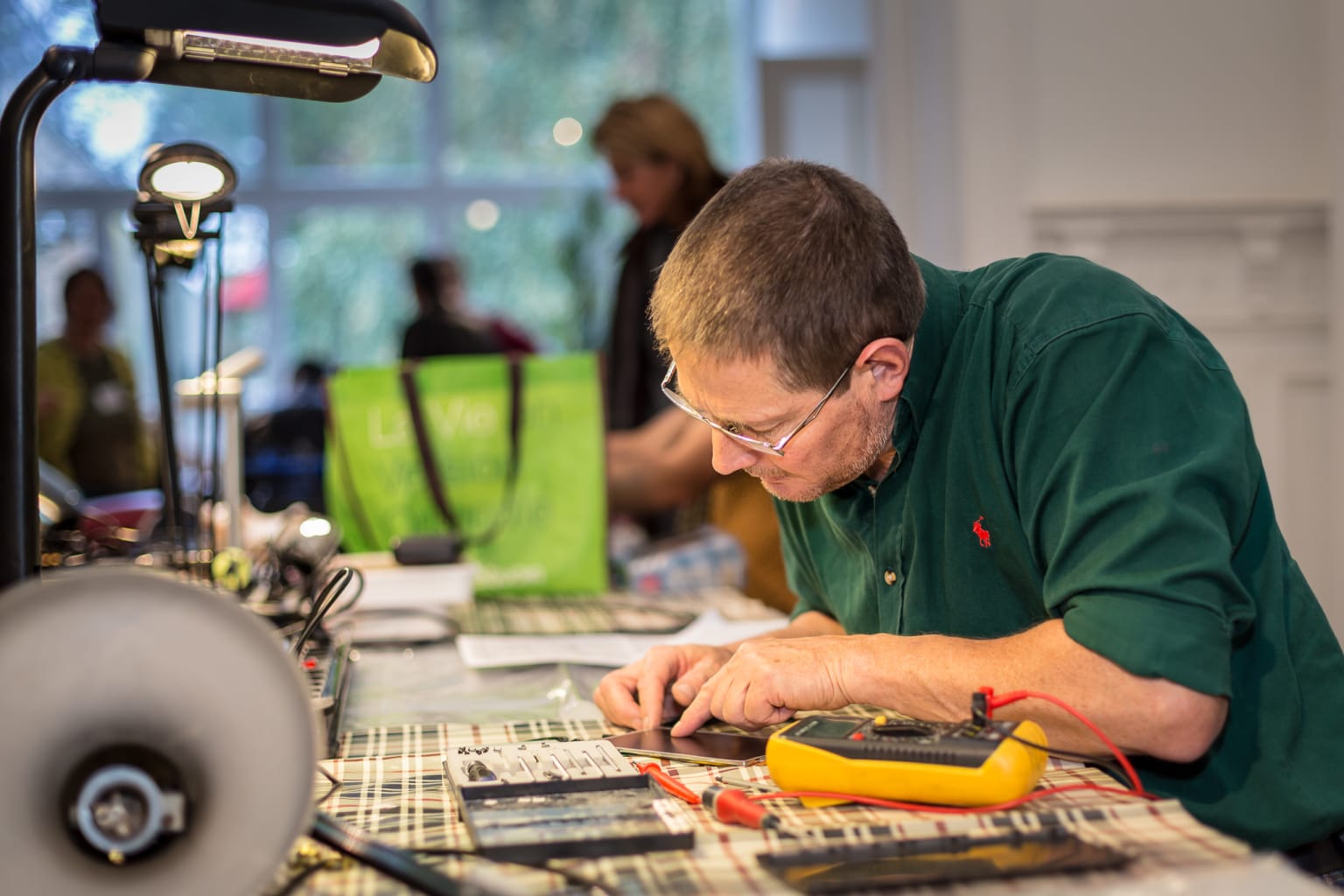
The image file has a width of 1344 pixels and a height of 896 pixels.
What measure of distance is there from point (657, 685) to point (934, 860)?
483 mm

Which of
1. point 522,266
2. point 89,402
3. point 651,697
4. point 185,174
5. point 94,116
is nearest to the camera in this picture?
point 651,697

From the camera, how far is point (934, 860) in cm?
75

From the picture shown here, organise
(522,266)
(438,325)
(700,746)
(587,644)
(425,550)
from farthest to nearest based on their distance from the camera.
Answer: (522,266)
(438,325)
(425,550)
(587,644)
(700,746)

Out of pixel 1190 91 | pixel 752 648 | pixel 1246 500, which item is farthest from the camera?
pixel 1190 91

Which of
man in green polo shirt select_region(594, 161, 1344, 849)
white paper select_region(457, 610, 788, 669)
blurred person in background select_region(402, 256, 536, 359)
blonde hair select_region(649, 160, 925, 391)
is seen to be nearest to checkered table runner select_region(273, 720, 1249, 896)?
man in green polo shirt select_region(594, 161, 1344, 849)

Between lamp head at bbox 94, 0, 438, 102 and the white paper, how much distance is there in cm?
68

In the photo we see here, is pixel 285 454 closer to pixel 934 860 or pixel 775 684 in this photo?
pixel 775 684

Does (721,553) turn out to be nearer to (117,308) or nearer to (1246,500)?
(1246,500)

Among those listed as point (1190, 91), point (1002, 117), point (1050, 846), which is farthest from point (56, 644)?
point (1190, 91)

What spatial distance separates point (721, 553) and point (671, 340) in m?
1.17

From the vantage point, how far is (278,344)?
7.81m

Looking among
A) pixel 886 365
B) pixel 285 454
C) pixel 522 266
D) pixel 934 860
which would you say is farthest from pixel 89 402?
pixel 934 860

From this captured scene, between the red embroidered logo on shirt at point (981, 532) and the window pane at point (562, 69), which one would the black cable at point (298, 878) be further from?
the window pane at point (562, 69)

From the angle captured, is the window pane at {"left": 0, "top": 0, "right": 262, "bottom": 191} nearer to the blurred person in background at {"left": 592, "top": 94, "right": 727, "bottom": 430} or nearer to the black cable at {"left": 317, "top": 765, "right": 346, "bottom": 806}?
the blurred person in background at {"left": 592, "top": 94, "right": 727, "bottom": 430}
